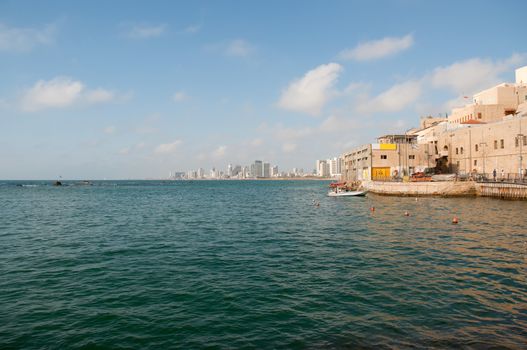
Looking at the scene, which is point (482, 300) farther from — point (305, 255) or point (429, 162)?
point (429, 162)

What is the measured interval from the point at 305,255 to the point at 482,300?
8892 millimetres

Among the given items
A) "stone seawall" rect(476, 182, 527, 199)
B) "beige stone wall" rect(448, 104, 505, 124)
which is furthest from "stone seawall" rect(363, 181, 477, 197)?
"beige stone wall" rect(448, 104, 505, 124)

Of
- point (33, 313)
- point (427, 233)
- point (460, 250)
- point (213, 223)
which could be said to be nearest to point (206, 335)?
point (33, 313)

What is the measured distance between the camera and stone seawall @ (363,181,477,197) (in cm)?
5240

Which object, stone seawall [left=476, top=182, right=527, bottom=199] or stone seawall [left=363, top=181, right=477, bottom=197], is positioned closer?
stone seawall [left=476, top=182, right=527, bottom=199]

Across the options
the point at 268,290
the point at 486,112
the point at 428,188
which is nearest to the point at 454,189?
the point at 428,188

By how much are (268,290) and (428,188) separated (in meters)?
50.5

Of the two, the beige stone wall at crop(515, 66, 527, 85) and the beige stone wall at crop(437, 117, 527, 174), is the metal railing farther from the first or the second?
the beige stone wall at crop(515, 66, 527, 85)

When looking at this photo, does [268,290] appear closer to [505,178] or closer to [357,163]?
[505,178]

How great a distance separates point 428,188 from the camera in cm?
5609

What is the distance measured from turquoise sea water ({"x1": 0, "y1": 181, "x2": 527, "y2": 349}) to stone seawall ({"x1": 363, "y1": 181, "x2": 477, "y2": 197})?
2862cm

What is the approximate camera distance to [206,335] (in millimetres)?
9797

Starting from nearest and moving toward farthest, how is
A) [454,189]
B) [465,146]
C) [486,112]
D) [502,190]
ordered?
[502,190], [454,189], [465,146], [486,112]

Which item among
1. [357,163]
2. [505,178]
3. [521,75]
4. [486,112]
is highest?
[521,75]
